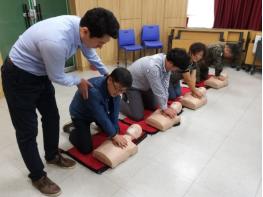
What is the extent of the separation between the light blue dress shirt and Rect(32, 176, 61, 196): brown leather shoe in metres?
0.72

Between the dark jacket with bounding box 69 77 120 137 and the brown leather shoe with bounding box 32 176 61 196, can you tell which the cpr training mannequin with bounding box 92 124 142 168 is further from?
the brown leather shoe with bounding box 32 176 61 196

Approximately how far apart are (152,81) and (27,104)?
121 cm

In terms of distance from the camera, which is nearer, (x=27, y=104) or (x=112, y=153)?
(x=27, y=104)

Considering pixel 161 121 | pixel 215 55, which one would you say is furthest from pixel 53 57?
pixel 215 55

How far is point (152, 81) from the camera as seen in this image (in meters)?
2.15

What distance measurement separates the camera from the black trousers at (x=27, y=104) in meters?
1.21

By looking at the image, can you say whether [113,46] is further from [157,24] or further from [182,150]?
[182,150]

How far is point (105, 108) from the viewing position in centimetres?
171

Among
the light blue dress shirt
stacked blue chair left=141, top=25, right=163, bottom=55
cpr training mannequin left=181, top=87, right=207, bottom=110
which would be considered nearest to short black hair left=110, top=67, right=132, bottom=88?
the light blue dress shirt

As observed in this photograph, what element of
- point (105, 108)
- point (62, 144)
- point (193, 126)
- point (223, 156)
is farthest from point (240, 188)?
point (62, 144)

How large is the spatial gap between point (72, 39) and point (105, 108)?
67 centimetres

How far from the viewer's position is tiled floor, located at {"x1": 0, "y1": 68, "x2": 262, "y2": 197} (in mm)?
1530

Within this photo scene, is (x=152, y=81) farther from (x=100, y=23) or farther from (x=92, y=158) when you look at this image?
(x=100, y=23)

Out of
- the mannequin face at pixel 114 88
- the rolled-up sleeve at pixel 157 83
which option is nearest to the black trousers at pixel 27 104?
the mannequin face at pixel 114 88
